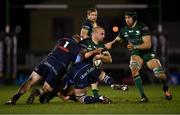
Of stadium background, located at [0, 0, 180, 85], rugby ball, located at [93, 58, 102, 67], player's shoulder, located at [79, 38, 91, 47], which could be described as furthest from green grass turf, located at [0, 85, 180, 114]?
stadium background, located at [0, 0, 180, 85]

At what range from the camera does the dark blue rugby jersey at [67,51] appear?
16281 millimetres

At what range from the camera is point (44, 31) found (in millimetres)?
44219

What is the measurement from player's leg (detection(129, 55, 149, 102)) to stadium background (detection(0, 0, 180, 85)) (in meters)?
10.1

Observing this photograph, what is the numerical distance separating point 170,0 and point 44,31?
806cm

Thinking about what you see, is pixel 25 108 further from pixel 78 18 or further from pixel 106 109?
pixel 78 18

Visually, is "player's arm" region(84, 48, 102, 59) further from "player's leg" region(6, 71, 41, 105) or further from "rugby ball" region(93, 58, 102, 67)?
"player's leg" region(6, 71, 41, 105)

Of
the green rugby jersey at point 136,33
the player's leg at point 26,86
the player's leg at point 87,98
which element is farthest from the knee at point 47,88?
the green rugby jersey at point 136,33

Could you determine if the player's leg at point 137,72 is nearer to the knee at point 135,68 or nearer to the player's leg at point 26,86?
the knee at point 135,68

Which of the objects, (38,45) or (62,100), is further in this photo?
(38,45)

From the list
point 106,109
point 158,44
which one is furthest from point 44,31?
point 106,109

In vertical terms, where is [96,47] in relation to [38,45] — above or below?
above

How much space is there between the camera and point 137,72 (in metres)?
17.2

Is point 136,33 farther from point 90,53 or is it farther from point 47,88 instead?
point 47,88

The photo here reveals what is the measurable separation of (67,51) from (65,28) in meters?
25.7
